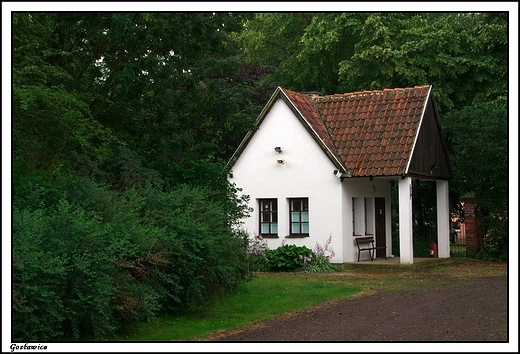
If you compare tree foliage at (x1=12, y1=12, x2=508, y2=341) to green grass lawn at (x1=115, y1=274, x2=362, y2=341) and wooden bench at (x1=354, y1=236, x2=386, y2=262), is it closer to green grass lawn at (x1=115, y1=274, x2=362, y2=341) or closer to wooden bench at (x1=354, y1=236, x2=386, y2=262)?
green grass lawn at (x1=115, y1=274, x2=362, y2=341)

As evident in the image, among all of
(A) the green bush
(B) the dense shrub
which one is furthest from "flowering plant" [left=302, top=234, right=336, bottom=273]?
(B) the dense shrub

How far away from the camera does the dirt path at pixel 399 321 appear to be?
38.7ft

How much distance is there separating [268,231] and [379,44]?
12012 millimetres

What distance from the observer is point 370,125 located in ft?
87.7

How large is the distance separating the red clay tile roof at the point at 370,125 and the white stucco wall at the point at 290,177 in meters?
0.60

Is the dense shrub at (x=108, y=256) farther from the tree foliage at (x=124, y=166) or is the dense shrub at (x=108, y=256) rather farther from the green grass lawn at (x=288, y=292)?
the green grass lawn at (x=288, y=292)

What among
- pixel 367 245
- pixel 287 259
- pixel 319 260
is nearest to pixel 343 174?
pixel 319 260

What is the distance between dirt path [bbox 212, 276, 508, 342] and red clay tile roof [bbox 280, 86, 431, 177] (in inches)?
311

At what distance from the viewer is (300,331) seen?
12.4 meters

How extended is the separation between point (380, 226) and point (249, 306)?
13595 mm

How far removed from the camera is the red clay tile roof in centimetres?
2553

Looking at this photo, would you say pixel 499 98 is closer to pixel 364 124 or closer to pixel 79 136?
pixel 364 124

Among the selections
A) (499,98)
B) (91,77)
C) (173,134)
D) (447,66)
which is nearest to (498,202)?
(499,98)

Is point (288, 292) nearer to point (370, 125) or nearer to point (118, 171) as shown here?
point (118, 171)
